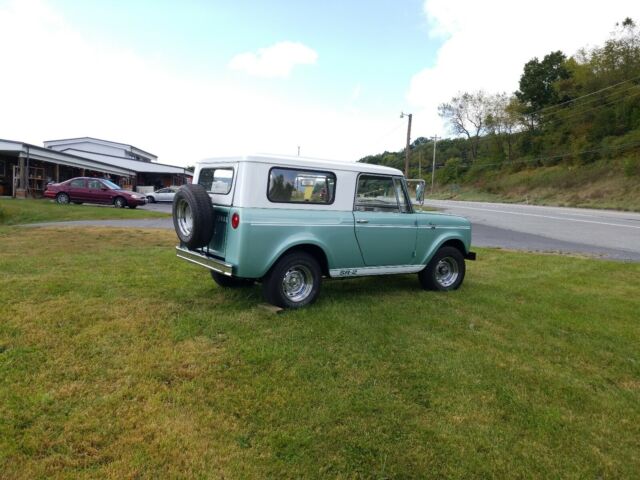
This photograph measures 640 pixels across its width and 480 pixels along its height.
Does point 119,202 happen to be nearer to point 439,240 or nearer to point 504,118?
point 439,240

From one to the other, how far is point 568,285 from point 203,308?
6048mm

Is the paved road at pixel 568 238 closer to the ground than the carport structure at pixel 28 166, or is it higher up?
closer to the ground

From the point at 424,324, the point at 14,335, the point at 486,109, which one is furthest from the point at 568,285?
the point at 486,109

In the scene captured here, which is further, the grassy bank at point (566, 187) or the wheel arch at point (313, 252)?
the grassy bank at point (566, 187)

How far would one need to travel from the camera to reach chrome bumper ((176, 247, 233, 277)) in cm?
509

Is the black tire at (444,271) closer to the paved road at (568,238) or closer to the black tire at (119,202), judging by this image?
the paved road at (568,238)

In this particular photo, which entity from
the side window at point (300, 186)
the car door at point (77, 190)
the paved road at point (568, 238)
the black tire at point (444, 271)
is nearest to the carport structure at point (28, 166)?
the car door at point (77, 190)

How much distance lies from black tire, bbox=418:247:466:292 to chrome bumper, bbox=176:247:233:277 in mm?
3147

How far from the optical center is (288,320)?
200 inches

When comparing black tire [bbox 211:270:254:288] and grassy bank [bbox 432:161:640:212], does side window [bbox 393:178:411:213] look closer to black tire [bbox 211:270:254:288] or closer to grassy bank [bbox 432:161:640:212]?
black tire [bbox 211:270:254:288]

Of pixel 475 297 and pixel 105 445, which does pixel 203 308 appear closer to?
pixel 105 445

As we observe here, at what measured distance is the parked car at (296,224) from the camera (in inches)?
201

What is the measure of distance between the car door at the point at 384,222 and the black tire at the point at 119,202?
67.8 feet

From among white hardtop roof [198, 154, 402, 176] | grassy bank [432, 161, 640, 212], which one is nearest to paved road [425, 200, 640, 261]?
white hardtop roof [198, 154, 402, 176]
